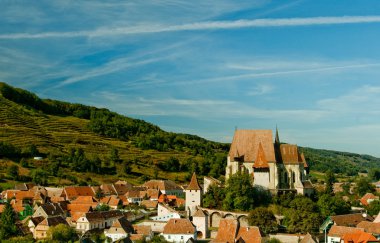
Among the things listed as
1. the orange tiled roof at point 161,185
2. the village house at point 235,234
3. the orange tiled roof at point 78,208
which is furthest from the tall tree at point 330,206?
the orange tiled roof at point 161,185

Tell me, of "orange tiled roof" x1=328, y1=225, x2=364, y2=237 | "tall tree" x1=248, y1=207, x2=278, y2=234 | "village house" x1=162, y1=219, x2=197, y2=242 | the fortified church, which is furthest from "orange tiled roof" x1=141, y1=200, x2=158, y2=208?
"orange tiled roof" x1=328, y1=225, x2=364, y2=237

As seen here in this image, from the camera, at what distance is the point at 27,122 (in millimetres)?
151000

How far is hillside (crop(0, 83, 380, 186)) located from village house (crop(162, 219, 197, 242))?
51465 mm

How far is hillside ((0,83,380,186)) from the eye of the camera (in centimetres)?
11738

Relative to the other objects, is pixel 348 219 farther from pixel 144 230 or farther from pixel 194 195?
pixel 144 230

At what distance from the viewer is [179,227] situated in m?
59.8

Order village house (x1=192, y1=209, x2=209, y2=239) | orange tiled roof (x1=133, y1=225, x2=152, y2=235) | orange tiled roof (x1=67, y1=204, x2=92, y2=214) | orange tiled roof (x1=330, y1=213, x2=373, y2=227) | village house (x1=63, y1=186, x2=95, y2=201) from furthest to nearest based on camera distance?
village house (x1=63, y1=186, x2=95, y2=201)
orange tiled roof (x1=67, y1=204, x2=92, y2=214)
orange tiled roof (x1=330, y1=213, x2=373, y2=227)
village house (x1=192, y1=209, x2=209, y2=239)
orange tiled roof (x1=133, y1=225, x2=152, y2=235)

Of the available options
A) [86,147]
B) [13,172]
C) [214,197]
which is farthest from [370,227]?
[86,147]

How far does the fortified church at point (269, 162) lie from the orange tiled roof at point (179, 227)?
1331 cm

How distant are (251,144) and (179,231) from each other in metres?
19.5

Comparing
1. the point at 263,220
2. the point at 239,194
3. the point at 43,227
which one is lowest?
the point at 43,227

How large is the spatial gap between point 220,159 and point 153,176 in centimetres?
2184

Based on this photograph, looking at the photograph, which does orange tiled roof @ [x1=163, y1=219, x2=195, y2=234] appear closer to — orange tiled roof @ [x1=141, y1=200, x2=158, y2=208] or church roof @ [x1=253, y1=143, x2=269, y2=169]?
church roof @ [x1=253, y1=143, x2=269, y2=169]

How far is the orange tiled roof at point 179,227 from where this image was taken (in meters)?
59.3
